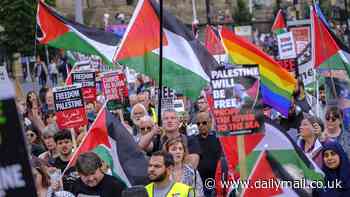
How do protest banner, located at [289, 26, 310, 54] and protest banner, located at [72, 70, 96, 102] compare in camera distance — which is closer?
protest banner, located at [72, 70, 96, 102]

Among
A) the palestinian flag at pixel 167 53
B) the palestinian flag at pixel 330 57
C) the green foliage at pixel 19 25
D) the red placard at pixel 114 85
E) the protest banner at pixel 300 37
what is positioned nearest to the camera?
the palestinian flag at pixel 167 53

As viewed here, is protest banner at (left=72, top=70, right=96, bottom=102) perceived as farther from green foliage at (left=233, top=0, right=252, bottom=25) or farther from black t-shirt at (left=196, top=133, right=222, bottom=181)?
green foliage at (left=233, top=0, right=252, bottom=25)

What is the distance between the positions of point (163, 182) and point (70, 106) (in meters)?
4.68

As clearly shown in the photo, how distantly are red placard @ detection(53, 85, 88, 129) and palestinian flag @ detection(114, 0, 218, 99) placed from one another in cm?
66

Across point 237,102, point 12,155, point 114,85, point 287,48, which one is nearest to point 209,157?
point 237,102

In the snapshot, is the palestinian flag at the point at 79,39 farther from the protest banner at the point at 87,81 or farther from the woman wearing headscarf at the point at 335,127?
the woman wearing headscarf at the point at 335,127

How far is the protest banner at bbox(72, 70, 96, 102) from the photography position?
12945mm

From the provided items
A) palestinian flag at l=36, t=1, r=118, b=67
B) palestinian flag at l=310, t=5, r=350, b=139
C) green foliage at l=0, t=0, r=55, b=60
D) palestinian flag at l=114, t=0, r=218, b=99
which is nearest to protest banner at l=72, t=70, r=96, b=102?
palestinian flag at l=36, t=1, r=118, b=67

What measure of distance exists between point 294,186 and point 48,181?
5.93ft

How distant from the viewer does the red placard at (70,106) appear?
34.6ft

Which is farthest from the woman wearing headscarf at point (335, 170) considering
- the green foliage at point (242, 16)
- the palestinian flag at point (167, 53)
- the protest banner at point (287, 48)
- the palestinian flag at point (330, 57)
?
the green foliage at point (242, 16)

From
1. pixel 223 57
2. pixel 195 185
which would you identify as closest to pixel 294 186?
pixel 195 185

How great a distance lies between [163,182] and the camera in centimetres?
616

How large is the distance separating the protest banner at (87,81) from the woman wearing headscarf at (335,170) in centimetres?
609
